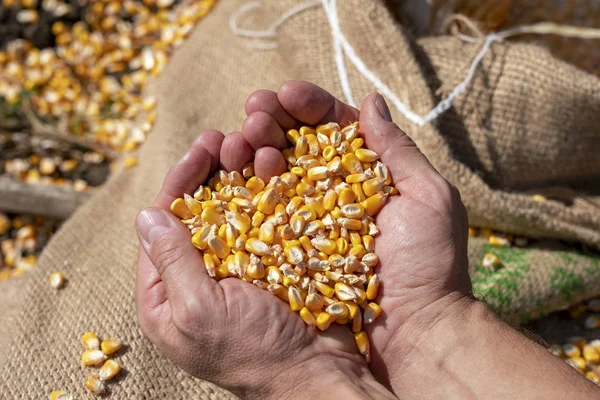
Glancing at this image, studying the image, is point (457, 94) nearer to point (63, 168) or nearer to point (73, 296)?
point (73, 296)

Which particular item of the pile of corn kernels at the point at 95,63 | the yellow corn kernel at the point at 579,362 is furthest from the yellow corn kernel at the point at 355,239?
the pile of corn kernels at the point at 95,63

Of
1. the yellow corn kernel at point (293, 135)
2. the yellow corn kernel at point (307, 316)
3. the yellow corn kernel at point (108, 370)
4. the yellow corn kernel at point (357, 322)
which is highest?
the yellow corn kernel at point (293, 135)

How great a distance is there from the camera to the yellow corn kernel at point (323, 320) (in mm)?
1575

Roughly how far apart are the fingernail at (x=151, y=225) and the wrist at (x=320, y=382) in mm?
466

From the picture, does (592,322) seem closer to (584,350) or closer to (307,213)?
(584,350)

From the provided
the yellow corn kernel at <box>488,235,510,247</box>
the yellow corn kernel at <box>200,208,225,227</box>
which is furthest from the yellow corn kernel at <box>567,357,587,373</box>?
the yellow corn kernel at <box>200,208,225,227</box>

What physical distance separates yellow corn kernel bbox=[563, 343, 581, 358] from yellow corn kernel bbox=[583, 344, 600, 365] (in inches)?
1.0

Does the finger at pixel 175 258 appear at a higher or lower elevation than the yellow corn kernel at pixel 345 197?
lower

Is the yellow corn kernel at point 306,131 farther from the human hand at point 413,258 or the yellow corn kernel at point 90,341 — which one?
the yellow corn kernel at point 90,341

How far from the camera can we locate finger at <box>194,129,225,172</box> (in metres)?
1.80

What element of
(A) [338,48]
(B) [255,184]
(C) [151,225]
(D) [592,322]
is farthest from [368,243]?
(D) [592,322]

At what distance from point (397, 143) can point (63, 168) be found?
7.07ft

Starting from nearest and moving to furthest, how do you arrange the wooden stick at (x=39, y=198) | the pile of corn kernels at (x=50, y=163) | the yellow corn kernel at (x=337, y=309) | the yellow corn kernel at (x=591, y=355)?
1. the yellow corn kernel at (x=337, y=309)
2. the yellow corn kernel at (x=591, y=355)
3. the wooden stick at (x=39, y=198)
4. the pile of corn kernels at (x=50, y=163)

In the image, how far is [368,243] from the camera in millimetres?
1675
